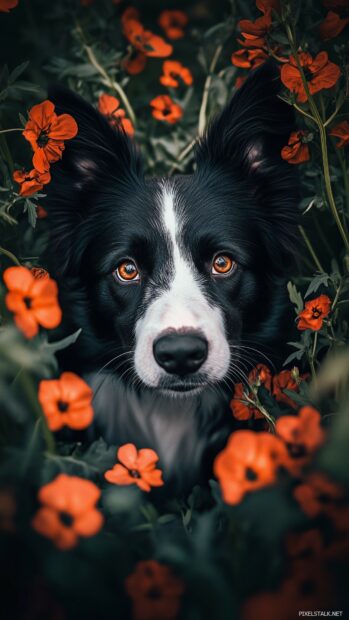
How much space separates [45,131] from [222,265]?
3.03 feet

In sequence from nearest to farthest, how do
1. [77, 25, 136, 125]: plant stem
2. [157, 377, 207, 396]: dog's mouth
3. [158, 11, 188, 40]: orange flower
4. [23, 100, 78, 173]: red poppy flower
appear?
[23, 100, 78, 173]: red poppy flower < [157, 377, 207, 396]: dog's mouth < [77, 25, 136, 125]: plant stem < [158, 11, 188, 40]: orange flower

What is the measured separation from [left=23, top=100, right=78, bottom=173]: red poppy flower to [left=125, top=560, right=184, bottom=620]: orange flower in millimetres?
1179

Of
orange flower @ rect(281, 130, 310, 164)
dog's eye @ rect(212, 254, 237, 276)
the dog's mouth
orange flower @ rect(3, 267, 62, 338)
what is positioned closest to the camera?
orange flower @ rect(3, 267, 62, 338)

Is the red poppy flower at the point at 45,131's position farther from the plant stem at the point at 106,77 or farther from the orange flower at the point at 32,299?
the plant stem at the point at 106,77

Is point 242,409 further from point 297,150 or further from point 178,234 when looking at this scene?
point 297,150

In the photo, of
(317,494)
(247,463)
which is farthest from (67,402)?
(317,494)

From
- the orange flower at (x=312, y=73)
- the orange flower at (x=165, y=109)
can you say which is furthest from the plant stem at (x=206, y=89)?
the orange flower at (x=312, y=73)

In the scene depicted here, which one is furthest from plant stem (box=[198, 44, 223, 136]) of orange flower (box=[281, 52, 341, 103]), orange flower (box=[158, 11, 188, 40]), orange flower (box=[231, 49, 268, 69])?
orange flower (box=[281, 52, 341, 103])

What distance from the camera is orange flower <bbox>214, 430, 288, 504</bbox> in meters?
1.15

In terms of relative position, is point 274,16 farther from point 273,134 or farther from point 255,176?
point 255,176

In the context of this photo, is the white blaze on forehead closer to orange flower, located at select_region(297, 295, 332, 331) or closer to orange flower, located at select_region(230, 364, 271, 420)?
orange flower, located at select_region(230, 364, 271, 420)

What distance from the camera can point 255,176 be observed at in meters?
2.46

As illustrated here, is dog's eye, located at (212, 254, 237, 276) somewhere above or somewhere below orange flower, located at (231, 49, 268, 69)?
below

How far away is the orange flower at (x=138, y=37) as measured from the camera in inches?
104
